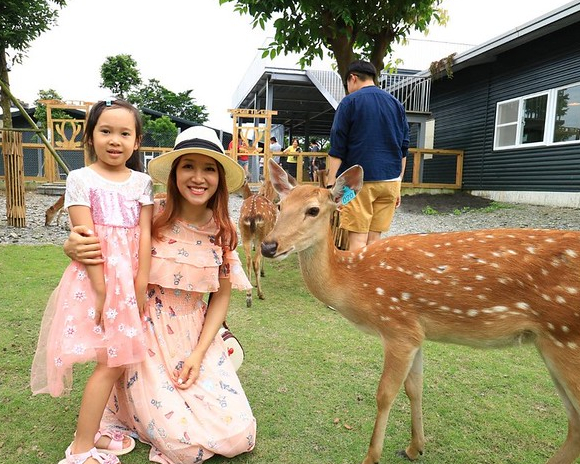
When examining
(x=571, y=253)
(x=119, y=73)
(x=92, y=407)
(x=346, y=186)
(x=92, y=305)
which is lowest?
(x=92, y=407)

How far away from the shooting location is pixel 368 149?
4387 millimetres

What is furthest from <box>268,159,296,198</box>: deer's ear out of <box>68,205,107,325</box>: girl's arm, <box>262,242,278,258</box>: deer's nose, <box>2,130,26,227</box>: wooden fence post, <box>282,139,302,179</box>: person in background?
<box>282,139,302,179</box>: person in background

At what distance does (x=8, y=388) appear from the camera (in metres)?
2.87

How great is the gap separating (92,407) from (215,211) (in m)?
1.17

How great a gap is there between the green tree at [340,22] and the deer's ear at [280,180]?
14.7ft

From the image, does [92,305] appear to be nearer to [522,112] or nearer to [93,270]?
[93,270]

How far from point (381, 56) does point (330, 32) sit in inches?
39.8

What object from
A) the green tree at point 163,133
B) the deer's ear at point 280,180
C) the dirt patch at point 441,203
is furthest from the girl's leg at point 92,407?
the green tree at point 163,133

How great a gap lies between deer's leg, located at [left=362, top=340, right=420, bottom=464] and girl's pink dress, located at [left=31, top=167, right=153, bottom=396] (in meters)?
1.25

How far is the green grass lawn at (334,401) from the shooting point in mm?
2389

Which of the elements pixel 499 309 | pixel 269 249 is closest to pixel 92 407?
pixel 269 249

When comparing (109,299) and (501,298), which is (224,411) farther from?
(501,298)

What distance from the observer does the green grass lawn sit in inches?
94.0

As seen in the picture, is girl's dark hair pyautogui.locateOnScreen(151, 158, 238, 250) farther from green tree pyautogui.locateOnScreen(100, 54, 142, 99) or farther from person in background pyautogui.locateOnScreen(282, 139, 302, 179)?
green tree pyautogui.locateOnScreen(100, 54, 142, 99)
